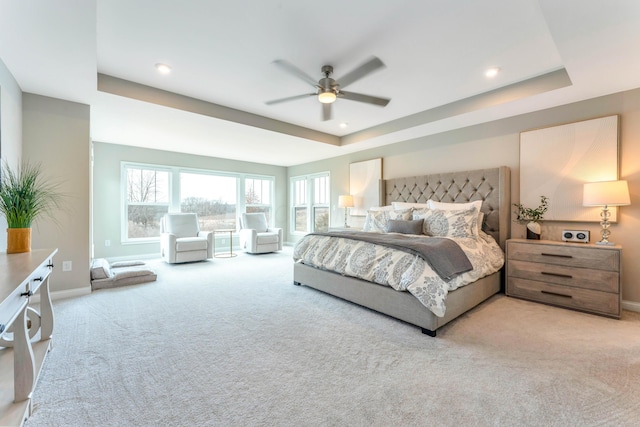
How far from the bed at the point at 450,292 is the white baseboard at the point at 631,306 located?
1109mm

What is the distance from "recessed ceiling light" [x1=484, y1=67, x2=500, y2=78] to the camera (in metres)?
2.91

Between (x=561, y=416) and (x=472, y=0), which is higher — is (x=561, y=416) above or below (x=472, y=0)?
below

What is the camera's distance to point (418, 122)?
4.20 meters

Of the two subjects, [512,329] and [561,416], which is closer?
[561,416]

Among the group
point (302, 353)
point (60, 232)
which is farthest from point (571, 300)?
point (60, 232)

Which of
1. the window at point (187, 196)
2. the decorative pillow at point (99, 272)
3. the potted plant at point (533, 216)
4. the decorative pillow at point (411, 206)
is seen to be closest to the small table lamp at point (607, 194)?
the potted plant at point (533, 216)

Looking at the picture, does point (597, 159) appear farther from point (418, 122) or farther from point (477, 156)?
point (418, 122)

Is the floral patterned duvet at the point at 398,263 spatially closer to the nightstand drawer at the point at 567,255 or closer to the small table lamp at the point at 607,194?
the nightstand drawer at the point at 567,255

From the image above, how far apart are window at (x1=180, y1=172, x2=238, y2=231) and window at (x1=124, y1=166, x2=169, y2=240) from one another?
0.41m

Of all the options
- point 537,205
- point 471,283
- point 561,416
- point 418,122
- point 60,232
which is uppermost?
point 418,122

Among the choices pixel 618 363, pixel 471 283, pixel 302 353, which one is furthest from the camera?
pixel 471 283

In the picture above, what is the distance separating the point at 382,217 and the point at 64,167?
4.23 metres

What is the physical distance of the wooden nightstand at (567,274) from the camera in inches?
104

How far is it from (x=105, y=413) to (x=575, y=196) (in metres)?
4.72
